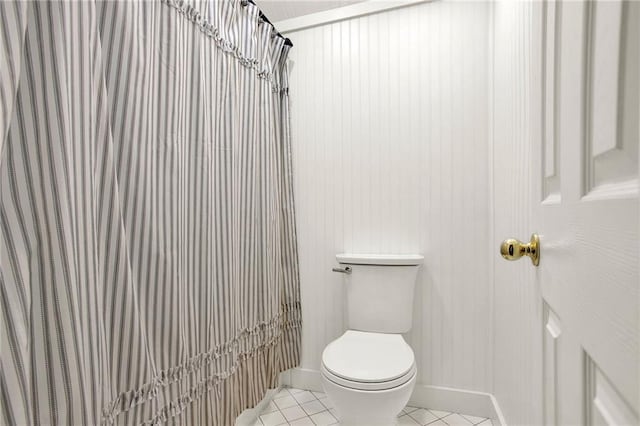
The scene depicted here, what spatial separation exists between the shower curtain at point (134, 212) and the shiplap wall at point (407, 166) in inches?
14.4

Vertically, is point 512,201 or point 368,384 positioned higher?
point 512,201

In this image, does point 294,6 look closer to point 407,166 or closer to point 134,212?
point 407,166

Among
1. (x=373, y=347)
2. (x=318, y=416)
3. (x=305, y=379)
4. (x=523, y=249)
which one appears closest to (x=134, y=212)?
(x=523, y=249)

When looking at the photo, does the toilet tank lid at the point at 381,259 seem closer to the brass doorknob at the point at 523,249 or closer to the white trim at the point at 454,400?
the white trim at the point at 454,400

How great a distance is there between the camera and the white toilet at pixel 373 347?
1.28 meters

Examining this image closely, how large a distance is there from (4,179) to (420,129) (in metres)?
Result: 1.65

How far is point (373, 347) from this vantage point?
5.07ft

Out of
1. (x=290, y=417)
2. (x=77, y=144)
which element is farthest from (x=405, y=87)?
(x=290, y=417)

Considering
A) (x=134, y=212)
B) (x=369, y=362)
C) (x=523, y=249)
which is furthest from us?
(x=369, y=362)

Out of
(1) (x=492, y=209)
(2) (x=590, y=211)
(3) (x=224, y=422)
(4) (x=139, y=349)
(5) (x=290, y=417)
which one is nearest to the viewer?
(2) (x=590, y=211)

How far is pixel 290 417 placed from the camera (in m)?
1.74

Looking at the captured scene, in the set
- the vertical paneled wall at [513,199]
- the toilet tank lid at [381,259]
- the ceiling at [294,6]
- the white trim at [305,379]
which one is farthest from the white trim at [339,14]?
the white trim at [305,379]

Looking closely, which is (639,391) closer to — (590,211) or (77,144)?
(590,211)

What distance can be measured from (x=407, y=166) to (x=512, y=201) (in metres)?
0.64
